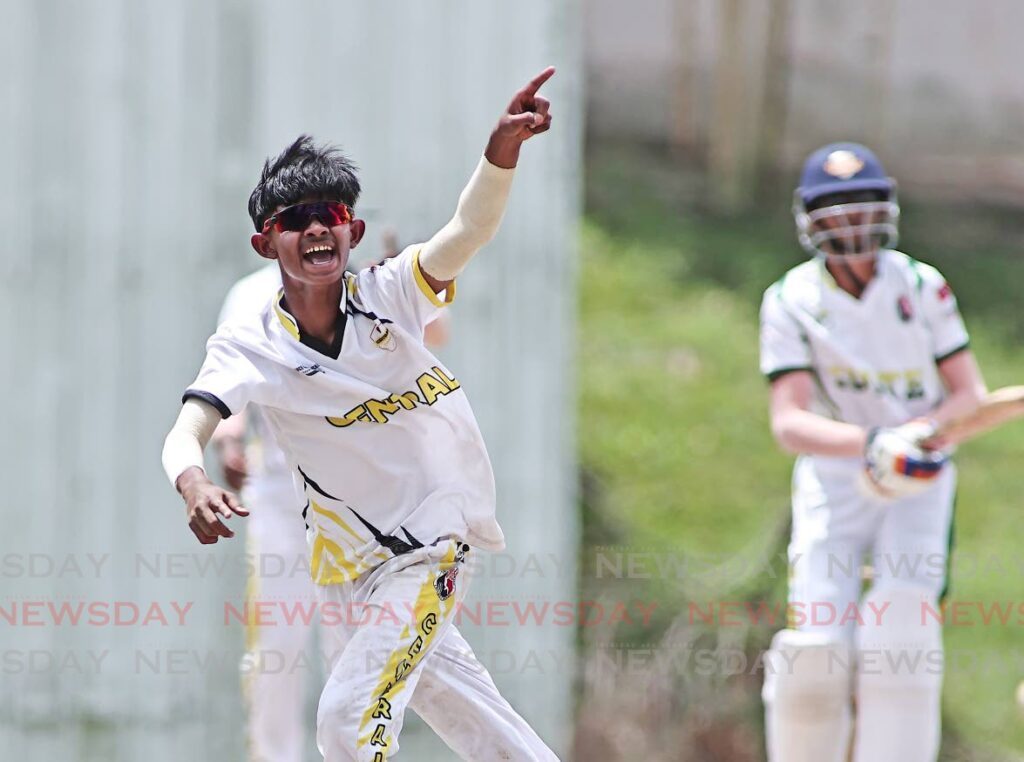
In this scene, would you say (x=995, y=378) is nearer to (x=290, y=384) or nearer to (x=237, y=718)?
(x=237, y=718)

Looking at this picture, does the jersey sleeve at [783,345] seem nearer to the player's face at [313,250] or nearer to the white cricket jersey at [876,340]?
the white cricket jersey at [876,340]

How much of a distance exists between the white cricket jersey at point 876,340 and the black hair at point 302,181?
163 cm

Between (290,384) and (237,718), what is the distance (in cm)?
285

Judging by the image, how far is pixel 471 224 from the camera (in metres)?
3.67

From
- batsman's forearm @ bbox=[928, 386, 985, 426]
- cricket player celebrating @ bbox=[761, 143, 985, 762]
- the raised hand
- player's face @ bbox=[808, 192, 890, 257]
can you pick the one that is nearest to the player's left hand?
cricket player celebrating @ bbox=[761, 143, 985, 762]

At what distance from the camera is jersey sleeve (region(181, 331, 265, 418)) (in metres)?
3.67

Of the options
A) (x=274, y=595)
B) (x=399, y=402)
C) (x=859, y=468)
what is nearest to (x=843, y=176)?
(x=859, y=468)

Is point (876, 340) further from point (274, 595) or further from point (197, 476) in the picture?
point (197, 476)

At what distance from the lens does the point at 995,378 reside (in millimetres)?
→ 9008

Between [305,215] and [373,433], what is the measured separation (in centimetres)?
48

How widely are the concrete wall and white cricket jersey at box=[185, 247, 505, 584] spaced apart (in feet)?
7.81

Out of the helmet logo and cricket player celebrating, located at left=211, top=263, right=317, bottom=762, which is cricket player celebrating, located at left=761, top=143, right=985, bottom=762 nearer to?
the helmet logo

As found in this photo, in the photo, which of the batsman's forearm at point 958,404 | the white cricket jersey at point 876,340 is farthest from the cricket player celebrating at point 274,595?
the batsman's forearm at point 958,404

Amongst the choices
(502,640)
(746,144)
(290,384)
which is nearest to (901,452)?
(290,384)
